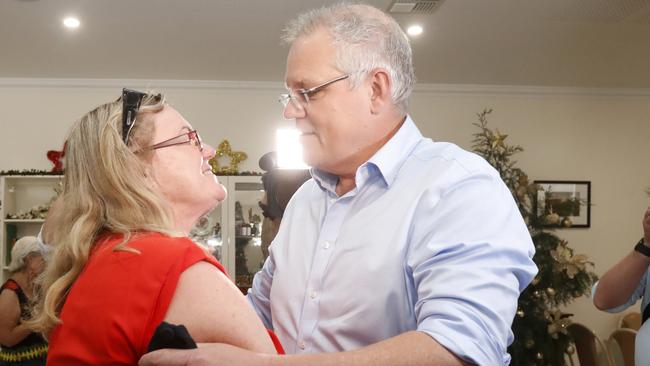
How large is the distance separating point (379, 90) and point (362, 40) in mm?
115

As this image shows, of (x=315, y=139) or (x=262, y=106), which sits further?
(x=262, y=106)

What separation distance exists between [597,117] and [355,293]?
7046 mm

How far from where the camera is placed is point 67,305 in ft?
3.96

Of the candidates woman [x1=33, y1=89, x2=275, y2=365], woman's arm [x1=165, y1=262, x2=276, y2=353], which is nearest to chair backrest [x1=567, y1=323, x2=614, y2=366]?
woman [x1=33, y1=89, x2=275, y2=365]

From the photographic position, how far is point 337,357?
3.49ft

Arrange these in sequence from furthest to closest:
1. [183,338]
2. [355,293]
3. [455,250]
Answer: [355,293] → [455,250] → [183,338]

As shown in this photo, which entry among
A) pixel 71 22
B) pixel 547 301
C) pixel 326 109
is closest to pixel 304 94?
pixel 326 109

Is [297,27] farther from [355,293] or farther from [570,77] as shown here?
[570,77]

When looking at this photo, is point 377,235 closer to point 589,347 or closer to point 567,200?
point 589,347

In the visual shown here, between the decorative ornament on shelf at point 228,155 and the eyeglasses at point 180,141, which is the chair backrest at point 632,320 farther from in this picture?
the eyeglasses at point 180,141

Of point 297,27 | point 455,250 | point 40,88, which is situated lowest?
point 455,250

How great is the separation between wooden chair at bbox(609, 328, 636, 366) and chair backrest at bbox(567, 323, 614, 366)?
101 millimetres

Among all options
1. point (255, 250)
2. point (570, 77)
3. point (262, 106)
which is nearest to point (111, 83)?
point (262, 106)

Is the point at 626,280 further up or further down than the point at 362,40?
further down
